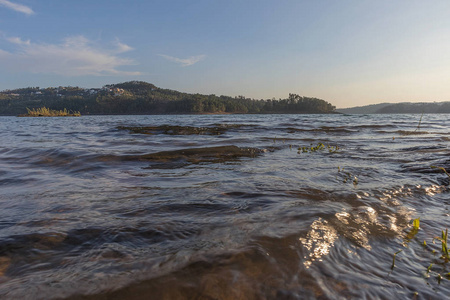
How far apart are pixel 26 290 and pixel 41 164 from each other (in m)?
5.41

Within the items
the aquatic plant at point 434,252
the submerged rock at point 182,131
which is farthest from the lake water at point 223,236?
the submerged rock at point 182,131

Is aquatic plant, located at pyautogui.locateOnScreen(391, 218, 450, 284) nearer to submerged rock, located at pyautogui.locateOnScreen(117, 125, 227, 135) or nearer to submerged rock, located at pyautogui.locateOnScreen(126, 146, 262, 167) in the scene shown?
submerged rock, located at pyautogui.locateOnScreen(126, 146, 262, 167)

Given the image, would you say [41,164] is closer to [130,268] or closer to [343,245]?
[130,268]

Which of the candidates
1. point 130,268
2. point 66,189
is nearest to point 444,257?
point 130,268

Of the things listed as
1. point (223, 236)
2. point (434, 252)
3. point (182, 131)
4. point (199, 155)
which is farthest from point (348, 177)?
point (182, 131)

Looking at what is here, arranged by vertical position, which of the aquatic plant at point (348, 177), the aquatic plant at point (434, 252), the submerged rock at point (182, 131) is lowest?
the submerged rock at point (182, 131)

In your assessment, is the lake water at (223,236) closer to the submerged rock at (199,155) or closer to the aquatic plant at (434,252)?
the aquatic plant at (434,252)

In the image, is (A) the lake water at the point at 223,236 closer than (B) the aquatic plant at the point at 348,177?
Yes

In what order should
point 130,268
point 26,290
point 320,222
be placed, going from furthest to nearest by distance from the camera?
1. point 320,222
2. point 130,268
3. point 26,290

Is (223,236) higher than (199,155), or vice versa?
(223,236)

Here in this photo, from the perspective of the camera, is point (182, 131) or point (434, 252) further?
point (182, 131)

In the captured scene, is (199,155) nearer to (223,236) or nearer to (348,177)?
(348,177)

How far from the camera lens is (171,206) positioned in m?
3.02

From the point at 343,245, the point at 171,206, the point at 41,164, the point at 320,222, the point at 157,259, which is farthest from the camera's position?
the point at 41,164
